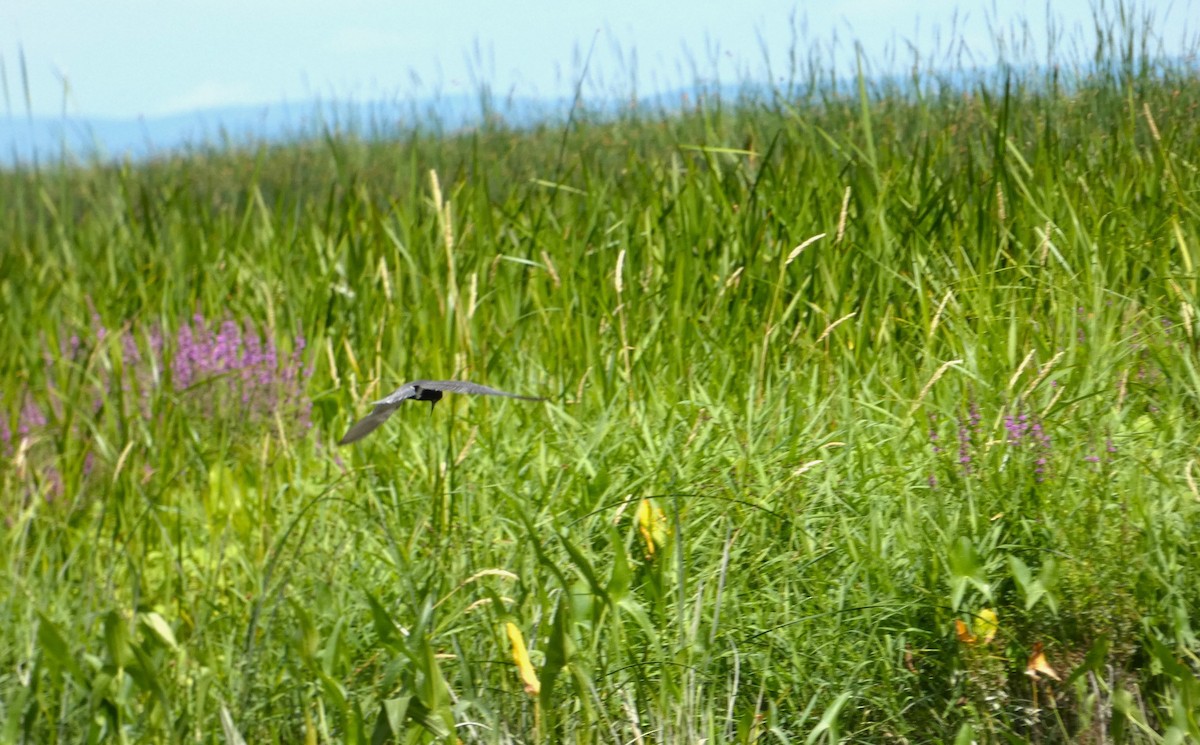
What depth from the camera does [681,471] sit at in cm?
208

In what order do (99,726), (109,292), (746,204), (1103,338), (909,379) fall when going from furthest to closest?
(109,292) < (746,204) < (909,379) < (1103,338) < (99,726)

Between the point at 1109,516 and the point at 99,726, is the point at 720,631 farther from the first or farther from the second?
the point at 99,726

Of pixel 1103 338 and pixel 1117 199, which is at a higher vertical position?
pixel 1117 199

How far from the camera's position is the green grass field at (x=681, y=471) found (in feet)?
5.71

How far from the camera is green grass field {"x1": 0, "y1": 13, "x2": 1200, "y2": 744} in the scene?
174 centimetres

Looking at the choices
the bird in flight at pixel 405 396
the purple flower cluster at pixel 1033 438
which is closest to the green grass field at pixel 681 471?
the purple flower cluster at pixel 1033 438

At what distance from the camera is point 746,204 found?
126 inches

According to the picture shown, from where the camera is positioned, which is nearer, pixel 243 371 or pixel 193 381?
pixel 243 371

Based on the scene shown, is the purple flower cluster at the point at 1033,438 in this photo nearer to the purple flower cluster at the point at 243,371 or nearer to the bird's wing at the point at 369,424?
the bird's wing at the point at 369,424

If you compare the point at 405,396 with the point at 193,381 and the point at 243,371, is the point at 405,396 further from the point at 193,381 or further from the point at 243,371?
the point at 193,381

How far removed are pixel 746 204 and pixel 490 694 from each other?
1.80m

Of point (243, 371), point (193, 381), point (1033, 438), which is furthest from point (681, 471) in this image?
point (193, 381)

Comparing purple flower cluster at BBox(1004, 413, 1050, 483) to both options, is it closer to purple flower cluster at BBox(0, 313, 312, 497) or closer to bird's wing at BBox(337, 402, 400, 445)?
bird's wing at BBox(337, 402, 400, 445)

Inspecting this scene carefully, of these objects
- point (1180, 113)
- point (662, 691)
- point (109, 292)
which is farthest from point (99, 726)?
point (1180, 113)
